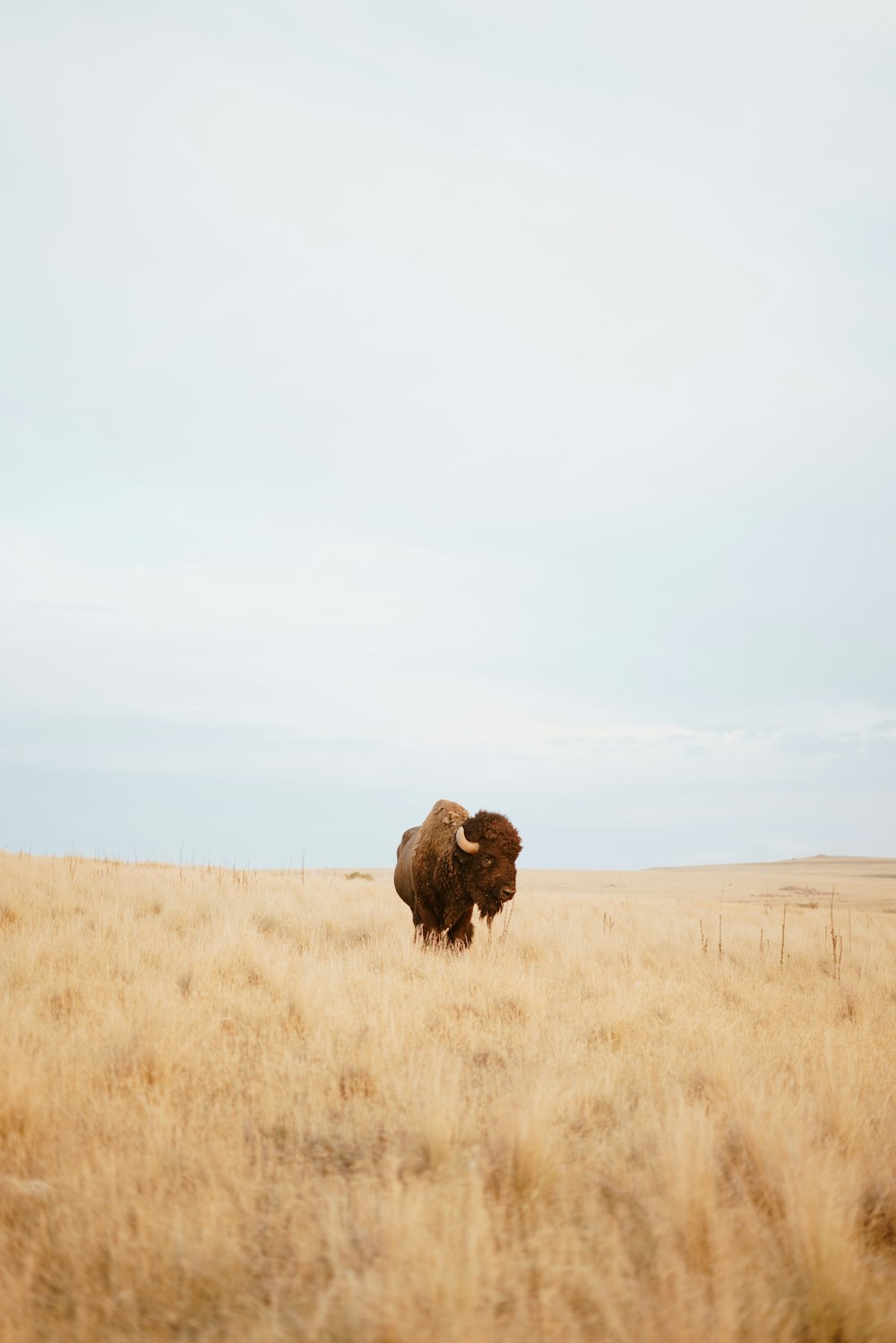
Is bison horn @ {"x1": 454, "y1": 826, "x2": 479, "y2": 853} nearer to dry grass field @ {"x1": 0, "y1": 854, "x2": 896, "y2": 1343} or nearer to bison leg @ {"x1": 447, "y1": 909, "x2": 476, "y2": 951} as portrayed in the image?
bison leg @ {"x1": 447, "y1": 909, "x2": 476, "y2": 951}

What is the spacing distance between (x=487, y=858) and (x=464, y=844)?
0.34m

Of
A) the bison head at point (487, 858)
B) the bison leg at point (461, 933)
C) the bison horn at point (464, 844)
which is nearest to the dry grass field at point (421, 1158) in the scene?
the bison head at point (487, 858)

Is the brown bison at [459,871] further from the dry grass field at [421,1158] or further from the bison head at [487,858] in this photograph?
the dry grass field at [421,1158]

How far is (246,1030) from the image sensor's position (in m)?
5.33

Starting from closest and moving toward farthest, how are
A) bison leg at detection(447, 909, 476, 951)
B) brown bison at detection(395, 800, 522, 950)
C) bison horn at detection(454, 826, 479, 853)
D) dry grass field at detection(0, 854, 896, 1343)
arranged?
dry grass field at detection(0, 854, 896, 1343)
bison horn at detection(454, 826, 479, 853)
brown bison at detection(395, 800, 522, 950)
bison leg at detection(447, 909, 476, 951)

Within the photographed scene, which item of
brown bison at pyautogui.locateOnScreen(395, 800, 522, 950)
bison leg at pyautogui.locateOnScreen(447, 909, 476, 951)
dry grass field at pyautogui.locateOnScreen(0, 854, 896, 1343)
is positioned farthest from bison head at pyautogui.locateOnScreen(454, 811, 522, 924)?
dry grass field at pyautogui.locateOnScreen(0, 854, 896, 1343)

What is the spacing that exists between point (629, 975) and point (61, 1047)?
245 inches

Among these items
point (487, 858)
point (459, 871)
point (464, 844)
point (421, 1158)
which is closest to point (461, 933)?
point (459, 871)

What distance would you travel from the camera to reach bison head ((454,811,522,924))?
29.7ft

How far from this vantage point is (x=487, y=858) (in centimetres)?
910

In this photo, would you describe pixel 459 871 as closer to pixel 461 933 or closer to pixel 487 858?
pixel 487 858

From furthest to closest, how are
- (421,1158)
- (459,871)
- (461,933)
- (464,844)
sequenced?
(461,933)
(459,871)
(464,844)
(421,1158)

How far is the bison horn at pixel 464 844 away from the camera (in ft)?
29.5

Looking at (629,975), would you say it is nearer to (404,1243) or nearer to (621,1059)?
(621,1059)
